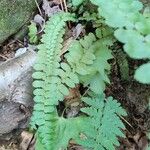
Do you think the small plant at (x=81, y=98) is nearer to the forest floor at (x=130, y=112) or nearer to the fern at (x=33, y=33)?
the forest floor at (x=130, y=112)

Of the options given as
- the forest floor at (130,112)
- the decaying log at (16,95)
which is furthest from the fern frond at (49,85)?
the forest floor at (130,112)

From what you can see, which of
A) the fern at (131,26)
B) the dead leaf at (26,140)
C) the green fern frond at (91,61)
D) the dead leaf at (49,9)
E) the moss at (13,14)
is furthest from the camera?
the dead leaf at (49,9)

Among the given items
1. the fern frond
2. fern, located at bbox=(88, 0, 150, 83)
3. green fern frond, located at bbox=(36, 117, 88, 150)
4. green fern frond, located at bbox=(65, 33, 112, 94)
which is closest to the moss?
the fern frond

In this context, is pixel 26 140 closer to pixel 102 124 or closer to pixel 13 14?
pixel 102 124

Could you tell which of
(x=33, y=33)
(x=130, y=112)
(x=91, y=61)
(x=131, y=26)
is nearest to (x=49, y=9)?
(x=33, y=33)

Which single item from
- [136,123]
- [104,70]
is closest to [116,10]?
[104,70]

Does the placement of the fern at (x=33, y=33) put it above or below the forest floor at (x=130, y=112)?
above

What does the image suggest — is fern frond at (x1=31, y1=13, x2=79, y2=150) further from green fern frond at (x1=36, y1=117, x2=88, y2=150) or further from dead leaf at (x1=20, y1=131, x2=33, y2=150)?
dead leaf at (x1=20, y1=131, x2=33, y2=150)
